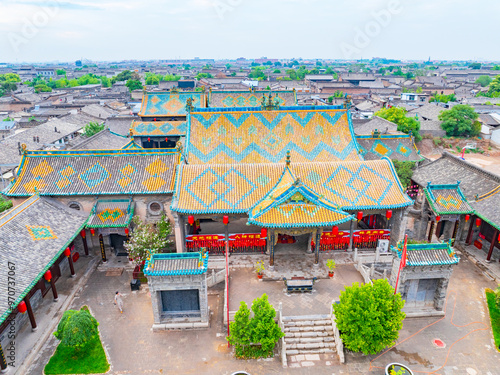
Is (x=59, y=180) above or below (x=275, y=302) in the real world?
above

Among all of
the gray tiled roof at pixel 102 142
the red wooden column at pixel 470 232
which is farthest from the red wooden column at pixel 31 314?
the red wooden column at pixel 470 232

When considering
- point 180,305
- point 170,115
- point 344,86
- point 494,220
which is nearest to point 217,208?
point 180,305

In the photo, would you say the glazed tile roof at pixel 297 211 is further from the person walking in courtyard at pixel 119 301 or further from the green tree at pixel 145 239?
the person walking in courtyard at pixel 119 301

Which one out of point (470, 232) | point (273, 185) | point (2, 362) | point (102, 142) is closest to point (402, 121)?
point (470, 232)

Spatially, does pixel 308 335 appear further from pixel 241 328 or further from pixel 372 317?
pixel 241 328

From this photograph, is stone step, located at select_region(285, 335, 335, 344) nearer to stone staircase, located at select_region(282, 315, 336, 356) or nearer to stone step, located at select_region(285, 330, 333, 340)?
stone staircase, located at select_region(282, 315, 336, 356)

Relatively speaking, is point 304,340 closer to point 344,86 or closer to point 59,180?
point 59,180

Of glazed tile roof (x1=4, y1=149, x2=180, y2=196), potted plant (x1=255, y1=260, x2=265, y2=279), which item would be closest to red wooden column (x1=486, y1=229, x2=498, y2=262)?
potted plant (x1=255, y1=260, x2=265, y2=279)
